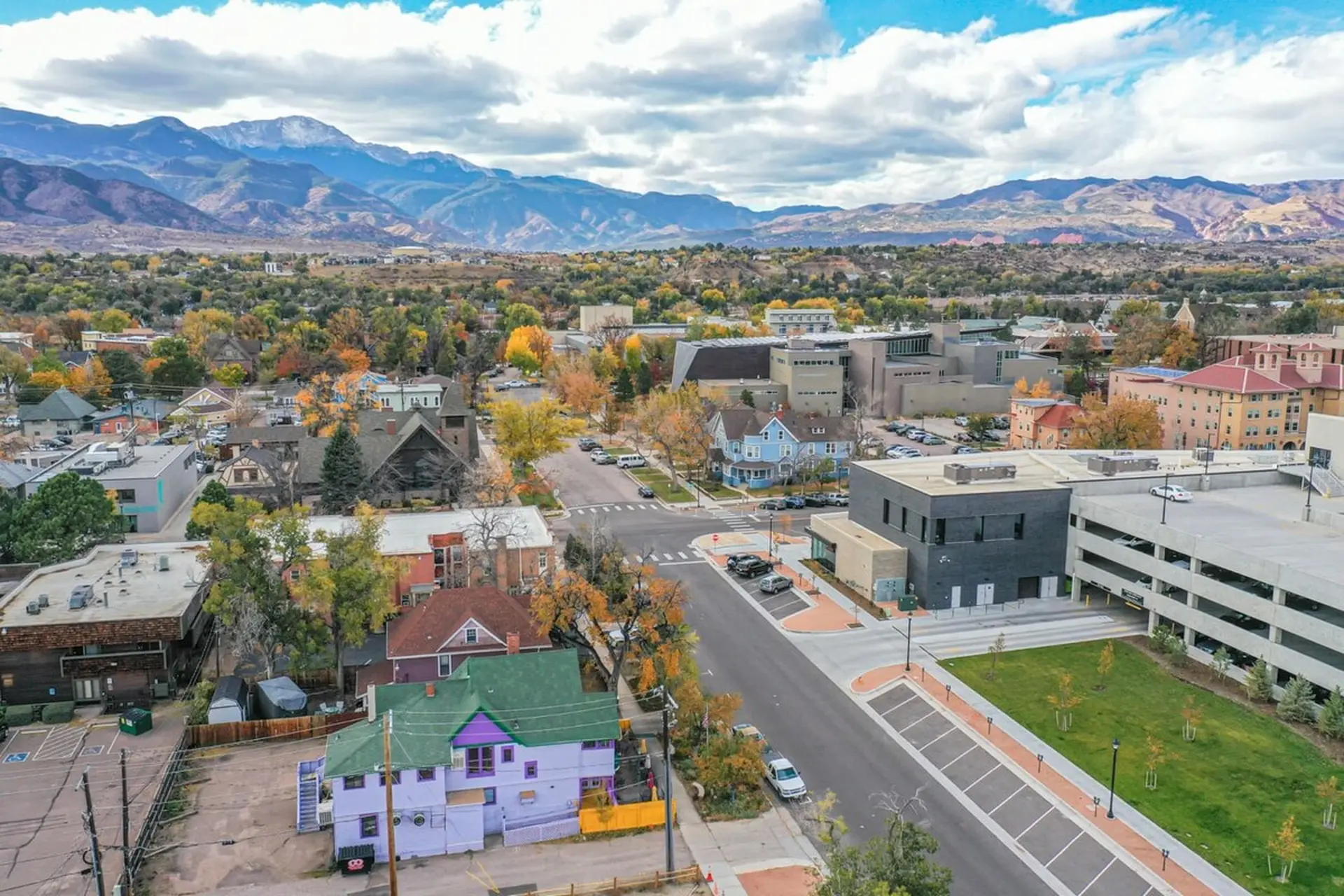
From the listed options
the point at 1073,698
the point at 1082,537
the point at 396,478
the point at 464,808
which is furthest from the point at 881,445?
the point at 464,808

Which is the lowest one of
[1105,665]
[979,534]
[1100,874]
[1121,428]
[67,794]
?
[1100,874]

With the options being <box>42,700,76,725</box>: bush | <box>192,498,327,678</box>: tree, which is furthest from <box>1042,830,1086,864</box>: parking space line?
<box>42,700,76,725</box>: bush

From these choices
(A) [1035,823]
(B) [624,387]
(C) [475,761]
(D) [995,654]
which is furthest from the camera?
(B) [624,387]

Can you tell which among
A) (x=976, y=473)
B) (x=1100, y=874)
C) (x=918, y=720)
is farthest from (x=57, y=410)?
(x=1100, y=874)

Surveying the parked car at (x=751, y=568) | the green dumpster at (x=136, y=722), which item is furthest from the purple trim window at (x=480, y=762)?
the parked car at (x=751, y=568)

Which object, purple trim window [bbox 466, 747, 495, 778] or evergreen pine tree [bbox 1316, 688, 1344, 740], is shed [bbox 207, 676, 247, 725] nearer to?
purple trim window [bbox 466, 747, 495, 778]

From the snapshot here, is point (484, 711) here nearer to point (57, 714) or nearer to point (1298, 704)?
point (57, 714)
